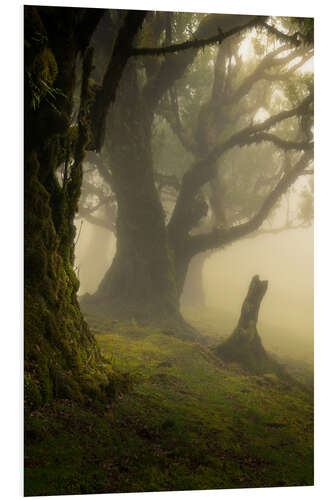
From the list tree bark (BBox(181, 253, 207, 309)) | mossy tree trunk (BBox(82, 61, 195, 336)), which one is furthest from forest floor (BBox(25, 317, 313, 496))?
tree bark (BBox(181, 253, 207, 309))

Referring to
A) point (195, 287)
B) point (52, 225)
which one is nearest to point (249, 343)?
point (195, 287)

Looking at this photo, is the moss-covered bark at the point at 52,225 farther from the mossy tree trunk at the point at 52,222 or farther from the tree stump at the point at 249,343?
the tree stump at the point at 249,343

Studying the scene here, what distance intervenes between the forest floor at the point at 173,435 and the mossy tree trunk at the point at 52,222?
1.12 ft

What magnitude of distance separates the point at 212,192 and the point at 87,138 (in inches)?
274

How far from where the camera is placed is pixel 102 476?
4.52 meters

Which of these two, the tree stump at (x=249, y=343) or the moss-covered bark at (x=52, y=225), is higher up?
the moss-covered bark at (x=52, y=225)

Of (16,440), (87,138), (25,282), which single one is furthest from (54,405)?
(87,138)

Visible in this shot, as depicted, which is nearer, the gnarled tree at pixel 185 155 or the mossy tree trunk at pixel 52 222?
the mossy tree trunk at pixel 52 222

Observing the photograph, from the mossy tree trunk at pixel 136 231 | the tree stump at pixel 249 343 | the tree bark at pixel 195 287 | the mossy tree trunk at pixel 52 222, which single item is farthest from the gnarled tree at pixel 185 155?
the mossy tree trunk at pixel 52 222

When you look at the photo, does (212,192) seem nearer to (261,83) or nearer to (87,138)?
(261,83)

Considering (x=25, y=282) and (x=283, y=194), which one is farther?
(x=283, y=194)

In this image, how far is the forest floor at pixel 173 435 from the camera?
4.29 metres

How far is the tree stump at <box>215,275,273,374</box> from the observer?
8.62m

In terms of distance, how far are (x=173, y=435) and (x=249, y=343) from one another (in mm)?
3902
